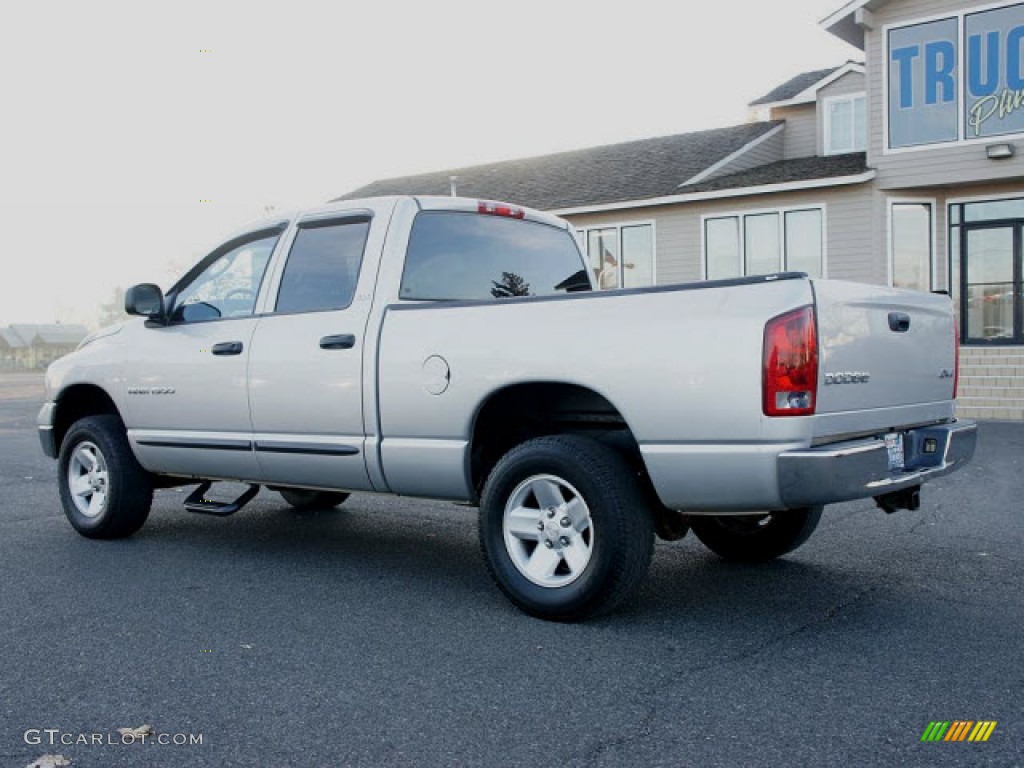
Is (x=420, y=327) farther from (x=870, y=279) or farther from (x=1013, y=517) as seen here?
(x=870, y=279)

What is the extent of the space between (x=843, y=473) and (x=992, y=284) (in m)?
13.8

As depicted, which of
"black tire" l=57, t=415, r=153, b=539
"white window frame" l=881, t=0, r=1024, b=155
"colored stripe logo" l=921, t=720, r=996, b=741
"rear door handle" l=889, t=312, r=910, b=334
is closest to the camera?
"colored stripe logo" l=921, t=720, r=996, b=741

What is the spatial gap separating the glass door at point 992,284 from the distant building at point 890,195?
18 mm

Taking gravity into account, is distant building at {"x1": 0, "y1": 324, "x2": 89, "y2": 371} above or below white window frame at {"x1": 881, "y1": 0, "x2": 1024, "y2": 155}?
below

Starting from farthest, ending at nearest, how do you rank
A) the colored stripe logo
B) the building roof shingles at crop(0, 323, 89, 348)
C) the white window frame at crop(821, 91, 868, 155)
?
the building roof shingles at crop(0, 323, 89, 348)
the white window frame at crop(821, 91, 868, 155)
the colored stripe logo

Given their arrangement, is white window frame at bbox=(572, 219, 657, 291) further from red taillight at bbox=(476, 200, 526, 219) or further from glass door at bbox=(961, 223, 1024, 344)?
red taillight at bbox=(476, 200, 526, 219)

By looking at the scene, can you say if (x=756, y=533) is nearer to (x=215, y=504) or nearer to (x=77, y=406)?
(x=215, y=504)

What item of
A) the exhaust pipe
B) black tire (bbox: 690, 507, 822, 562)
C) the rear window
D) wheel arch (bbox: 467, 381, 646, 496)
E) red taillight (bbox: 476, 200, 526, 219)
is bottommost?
black tire (bbox: 690, 507, 822, 562)

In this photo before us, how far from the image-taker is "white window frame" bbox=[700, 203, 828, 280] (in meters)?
17.4

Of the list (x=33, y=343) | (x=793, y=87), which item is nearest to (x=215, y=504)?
(x=793, y=87)

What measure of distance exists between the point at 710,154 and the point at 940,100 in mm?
5746

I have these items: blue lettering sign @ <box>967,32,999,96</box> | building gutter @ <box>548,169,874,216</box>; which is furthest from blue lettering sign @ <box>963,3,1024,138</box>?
building gutter @ <box>548,169,874,216</box>

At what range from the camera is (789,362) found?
393 centimetres

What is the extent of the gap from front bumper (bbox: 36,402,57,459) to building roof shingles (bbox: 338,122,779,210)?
46.2 feet
